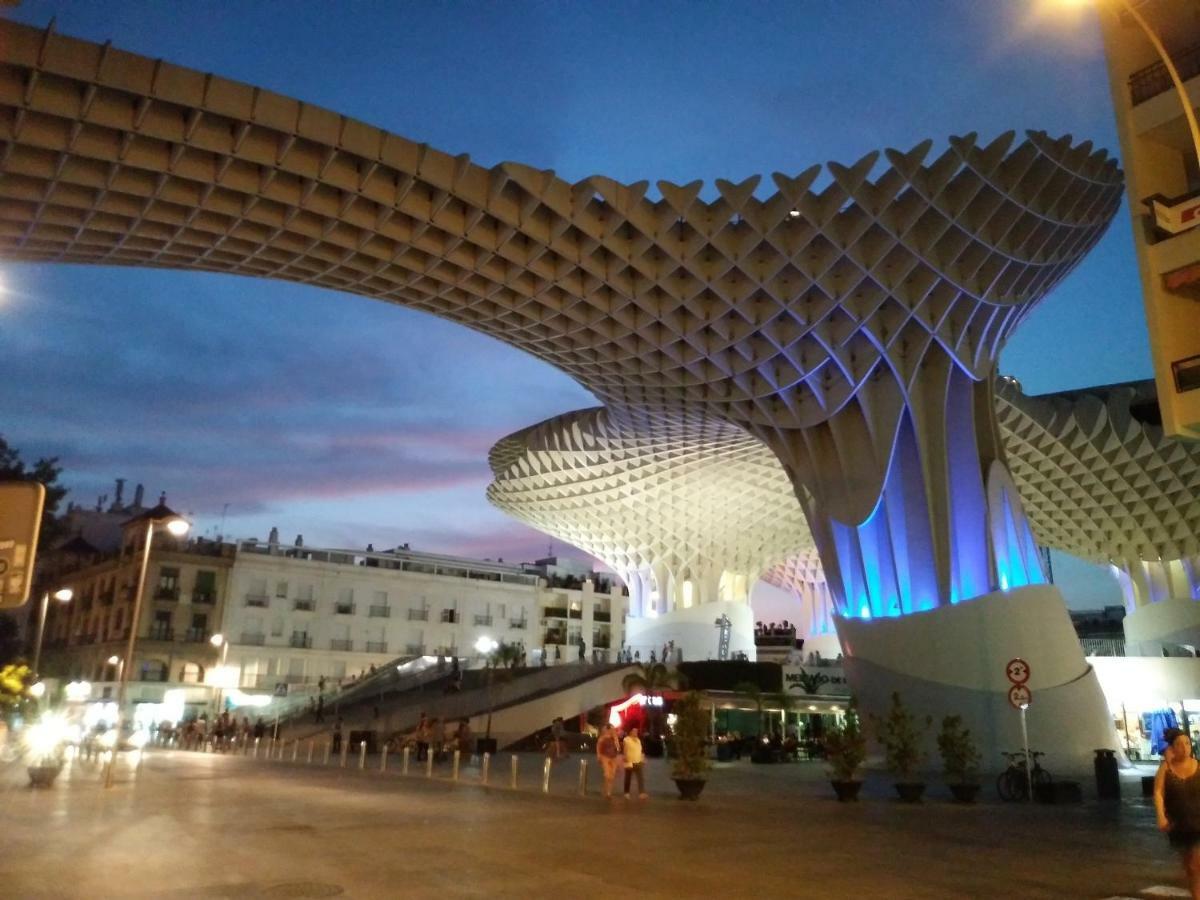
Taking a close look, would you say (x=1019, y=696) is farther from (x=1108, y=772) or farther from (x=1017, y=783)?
(x=1108, y=772)

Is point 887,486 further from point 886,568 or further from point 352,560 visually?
point 352,560

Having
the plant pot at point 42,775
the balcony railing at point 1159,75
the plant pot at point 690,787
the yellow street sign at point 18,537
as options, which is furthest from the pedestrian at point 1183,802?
the plant pot at point 42,775

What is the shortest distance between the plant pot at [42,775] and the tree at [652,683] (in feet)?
87.4

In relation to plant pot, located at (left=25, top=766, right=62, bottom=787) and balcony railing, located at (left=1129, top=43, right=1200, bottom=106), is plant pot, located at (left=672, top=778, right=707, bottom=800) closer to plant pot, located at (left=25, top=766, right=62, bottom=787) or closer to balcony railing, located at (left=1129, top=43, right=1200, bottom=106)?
plant pot, located at (left=25, top=766, right=62, bottom=787)

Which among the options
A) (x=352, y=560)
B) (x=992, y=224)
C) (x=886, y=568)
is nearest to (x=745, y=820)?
(x=886, y=568)

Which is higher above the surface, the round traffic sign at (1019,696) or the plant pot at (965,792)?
the round traffic sign at (1019,696)

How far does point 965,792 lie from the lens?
2045 centimetres

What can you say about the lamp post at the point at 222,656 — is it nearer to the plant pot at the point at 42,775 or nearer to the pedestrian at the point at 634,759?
the plant pot at the point at 42,775

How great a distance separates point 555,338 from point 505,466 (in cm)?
3076

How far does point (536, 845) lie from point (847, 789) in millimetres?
10084

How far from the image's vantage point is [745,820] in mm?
15750

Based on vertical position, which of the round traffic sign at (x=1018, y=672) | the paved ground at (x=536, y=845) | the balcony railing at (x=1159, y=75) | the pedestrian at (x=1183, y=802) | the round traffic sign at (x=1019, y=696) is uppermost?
the balcony railing at (x=1159, y=75)

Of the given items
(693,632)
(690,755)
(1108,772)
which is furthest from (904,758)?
(693,632)

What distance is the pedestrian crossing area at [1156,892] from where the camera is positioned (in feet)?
30.7
